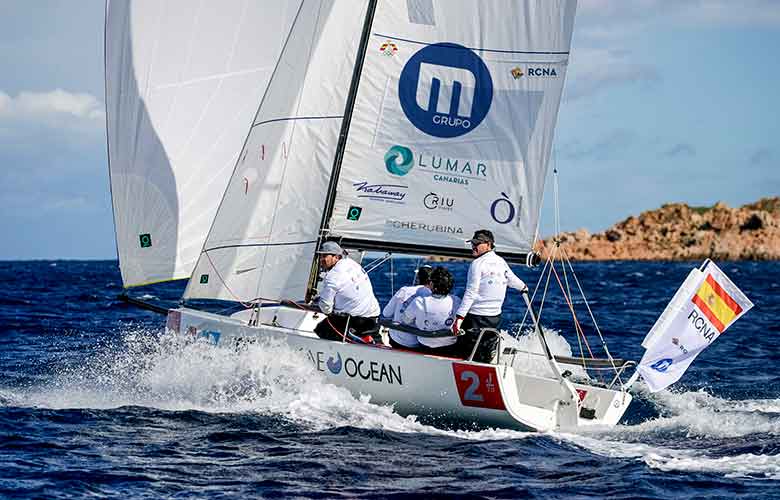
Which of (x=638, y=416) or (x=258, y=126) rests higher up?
(x=258, y=126)

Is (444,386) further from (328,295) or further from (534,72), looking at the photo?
(534,72)

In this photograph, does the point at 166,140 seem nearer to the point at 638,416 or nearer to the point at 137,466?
the point at 137,466

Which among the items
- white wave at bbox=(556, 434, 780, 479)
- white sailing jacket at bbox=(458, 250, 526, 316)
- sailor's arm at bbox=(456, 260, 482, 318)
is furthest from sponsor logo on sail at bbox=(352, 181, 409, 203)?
white wave at bbox=(556, 434, 780, 479)

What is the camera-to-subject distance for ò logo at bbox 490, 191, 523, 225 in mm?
11086

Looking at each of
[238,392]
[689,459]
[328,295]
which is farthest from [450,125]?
[689,459]

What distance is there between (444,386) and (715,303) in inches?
110

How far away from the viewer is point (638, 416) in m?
11.0

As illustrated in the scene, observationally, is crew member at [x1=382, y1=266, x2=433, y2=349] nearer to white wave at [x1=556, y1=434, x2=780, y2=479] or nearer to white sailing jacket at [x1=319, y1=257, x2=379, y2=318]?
white sailing jacket at [x1=319, y1=257, x2=379, y2=318]

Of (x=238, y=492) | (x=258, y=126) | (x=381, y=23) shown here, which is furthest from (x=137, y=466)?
(x=381, y=23)

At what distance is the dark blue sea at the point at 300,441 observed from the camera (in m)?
7.31

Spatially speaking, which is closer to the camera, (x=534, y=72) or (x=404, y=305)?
(x=404, y=305)

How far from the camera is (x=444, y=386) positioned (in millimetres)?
9266

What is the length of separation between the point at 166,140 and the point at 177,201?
0.71 meters

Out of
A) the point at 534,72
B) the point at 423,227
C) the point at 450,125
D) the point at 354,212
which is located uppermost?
the point at 534,72
